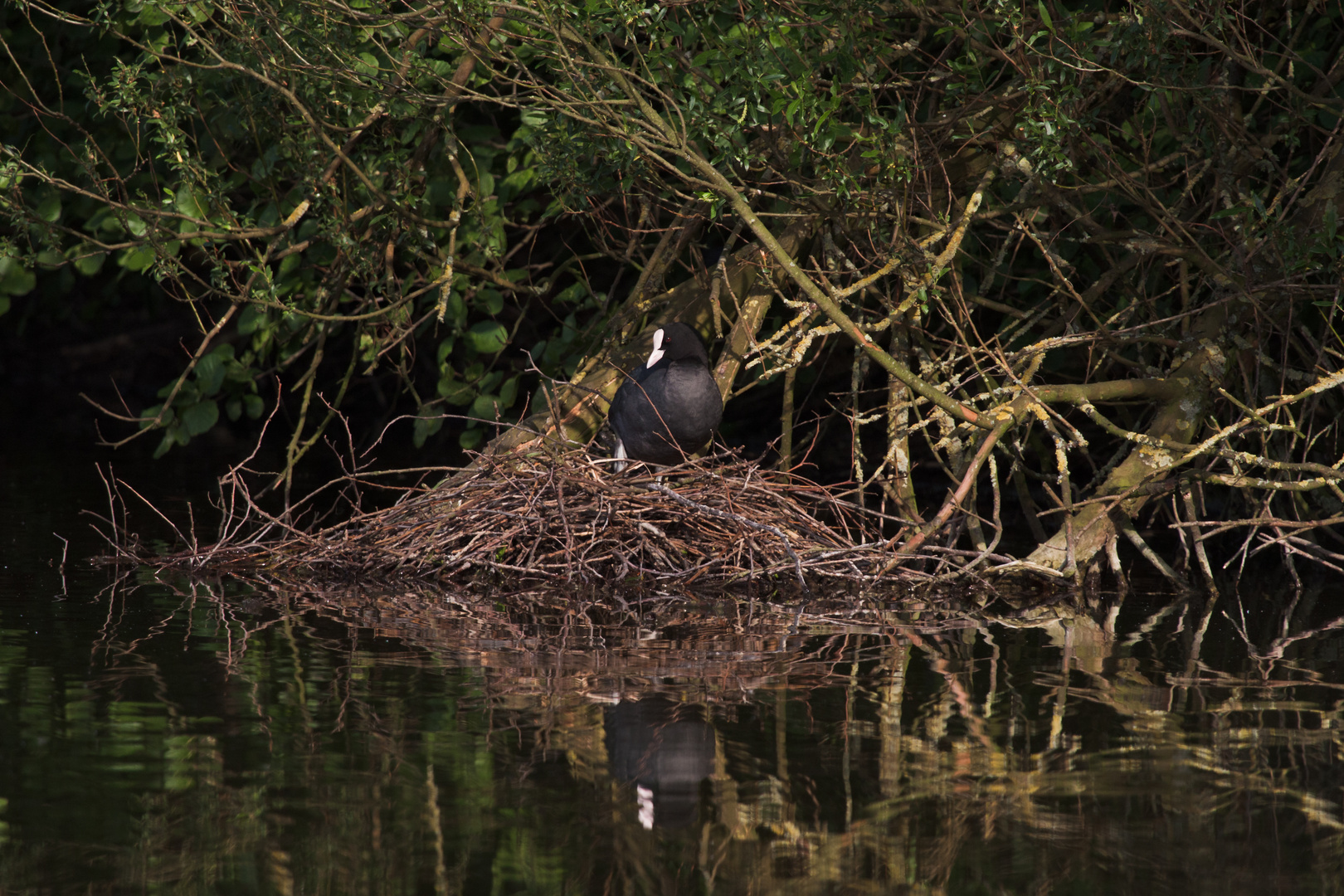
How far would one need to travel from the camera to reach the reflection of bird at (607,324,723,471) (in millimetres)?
6750

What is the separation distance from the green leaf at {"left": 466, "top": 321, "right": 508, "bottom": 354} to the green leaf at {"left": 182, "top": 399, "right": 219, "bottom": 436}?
4.22ft

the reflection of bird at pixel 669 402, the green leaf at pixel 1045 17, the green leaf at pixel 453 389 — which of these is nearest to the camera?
the green leaf at pixel 1045 17

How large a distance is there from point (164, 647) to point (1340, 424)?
5.26m

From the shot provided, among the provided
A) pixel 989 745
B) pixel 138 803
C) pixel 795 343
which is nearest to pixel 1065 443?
pixel 795 343

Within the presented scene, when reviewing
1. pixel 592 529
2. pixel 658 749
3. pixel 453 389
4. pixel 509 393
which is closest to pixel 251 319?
pixel 453 389

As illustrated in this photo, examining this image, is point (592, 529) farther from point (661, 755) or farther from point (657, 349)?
point (661, 755)

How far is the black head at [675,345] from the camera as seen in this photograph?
683cm

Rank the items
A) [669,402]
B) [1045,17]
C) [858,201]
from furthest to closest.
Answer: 1. [669,402]
2. [858,201]
3. [1045,17]

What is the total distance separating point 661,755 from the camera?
12.3ft

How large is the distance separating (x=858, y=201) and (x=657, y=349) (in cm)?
113

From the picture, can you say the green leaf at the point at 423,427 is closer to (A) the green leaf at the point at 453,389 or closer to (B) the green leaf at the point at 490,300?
(A) the green leaf at the point at 453,389

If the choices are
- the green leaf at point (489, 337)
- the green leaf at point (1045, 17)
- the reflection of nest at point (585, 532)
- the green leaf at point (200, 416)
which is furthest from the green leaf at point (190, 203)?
the green leaf at point (1045, 17)

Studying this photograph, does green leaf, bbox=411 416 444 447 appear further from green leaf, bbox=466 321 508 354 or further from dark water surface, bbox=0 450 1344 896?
dark water surface, bbox=0 450 1344 896

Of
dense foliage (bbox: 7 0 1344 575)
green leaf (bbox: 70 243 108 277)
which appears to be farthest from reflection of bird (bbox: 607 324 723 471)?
green leaf (bbox: 70 243 108 277)
